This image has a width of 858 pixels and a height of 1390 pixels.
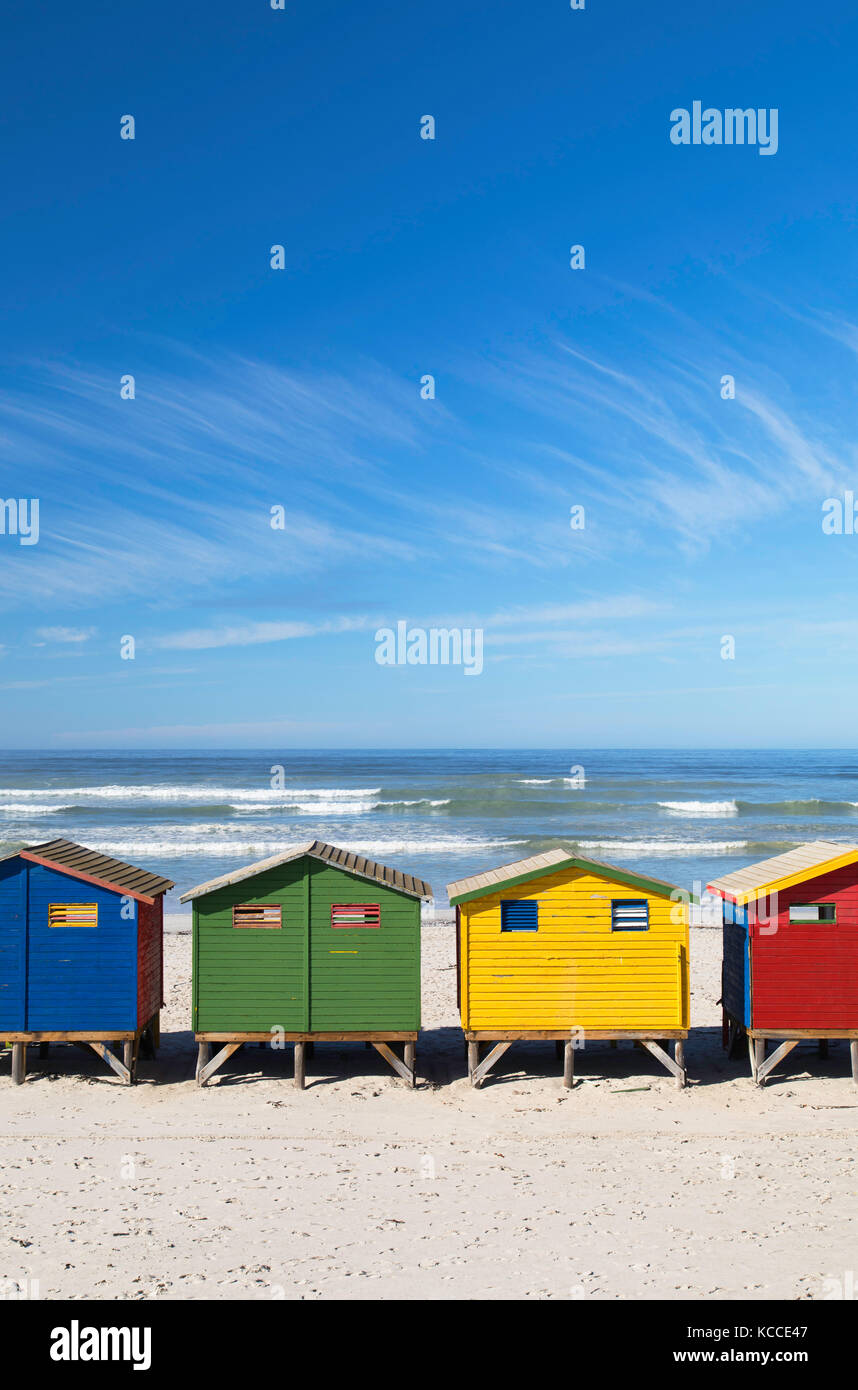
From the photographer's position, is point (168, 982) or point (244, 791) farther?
point (244, 791)

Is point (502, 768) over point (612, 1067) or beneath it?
over

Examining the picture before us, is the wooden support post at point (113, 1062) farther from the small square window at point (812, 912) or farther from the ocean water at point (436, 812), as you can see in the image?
the ocean water at point (436, 812)

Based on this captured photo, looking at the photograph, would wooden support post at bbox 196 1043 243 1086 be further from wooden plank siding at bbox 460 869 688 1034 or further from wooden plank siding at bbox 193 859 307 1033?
wooden plank siding at bbox 460 869 688 1034

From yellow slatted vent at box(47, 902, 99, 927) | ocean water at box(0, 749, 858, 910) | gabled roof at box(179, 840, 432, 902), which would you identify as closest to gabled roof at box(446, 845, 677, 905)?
gabled roof at box(179, 840, 432, 902)

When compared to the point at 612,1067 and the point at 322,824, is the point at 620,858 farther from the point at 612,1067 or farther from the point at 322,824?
the point at 612,1067

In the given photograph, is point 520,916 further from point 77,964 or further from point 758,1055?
point 77,964

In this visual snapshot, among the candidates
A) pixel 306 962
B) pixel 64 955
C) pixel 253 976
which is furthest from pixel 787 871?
pixel 64 955

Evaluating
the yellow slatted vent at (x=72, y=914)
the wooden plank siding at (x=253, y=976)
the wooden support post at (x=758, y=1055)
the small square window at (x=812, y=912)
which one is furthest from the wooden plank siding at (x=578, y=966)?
the yellow slatted vent at (x=72, y=914)

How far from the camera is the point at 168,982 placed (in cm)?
2003

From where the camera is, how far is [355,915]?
13320 millimetres
